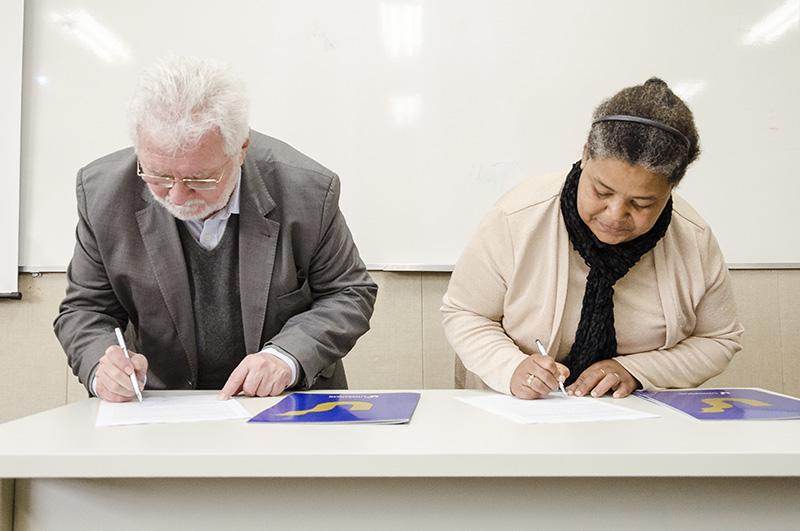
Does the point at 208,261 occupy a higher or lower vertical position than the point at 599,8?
lower

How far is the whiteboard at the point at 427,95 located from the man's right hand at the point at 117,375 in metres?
1.18

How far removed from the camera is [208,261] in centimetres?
144

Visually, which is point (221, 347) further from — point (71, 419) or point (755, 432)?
point (755, 432)

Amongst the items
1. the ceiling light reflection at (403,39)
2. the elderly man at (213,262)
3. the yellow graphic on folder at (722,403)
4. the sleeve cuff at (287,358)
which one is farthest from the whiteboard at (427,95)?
the yellow graphic on folder at (722,403)

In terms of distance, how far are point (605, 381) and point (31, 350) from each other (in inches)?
79.8

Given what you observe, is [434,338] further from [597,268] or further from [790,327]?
[790,327]

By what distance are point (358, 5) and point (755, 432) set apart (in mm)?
1944

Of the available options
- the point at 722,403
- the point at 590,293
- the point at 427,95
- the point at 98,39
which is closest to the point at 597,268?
the point at 590,293

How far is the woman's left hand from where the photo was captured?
1260 millimetres

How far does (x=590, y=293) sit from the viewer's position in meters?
1.39

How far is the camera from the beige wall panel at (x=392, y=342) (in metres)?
2.31

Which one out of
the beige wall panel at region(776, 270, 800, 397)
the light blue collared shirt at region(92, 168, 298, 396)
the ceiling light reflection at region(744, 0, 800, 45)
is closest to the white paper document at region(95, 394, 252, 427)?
the light blue collared shirt at region(92, 168, 298, 396)

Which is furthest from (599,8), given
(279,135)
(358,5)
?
(279,135)

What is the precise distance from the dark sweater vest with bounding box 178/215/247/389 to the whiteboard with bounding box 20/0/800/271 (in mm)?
884
